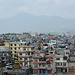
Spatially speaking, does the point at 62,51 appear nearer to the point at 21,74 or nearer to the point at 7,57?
the point at 7,57

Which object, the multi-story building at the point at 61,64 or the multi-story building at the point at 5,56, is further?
the multi-story building at the point at 5,56

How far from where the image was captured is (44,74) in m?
23.8

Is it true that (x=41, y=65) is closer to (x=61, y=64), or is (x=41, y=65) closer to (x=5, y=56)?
(x=61, y=64)

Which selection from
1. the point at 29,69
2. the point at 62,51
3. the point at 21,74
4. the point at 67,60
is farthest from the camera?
the point at 62,51

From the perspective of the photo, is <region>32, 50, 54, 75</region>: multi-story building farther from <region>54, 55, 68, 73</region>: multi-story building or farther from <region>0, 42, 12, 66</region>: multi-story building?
<region>0, 42, 12, 66</region>: multi-story building

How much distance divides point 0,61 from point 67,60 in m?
8.07

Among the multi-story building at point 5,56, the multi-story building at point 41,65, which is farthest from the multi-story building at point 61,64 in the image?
the multi-story building at point 5,56

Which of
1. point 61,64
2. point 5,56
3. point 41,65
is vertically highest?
point 5,56

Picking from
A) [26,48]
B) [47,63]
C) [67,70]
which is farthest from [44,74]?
[26,48]

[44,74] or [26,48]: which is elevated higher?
[26,48]

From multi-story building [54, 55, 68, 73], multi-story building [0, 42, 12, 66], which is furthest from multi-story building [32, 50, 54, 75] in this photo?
multi-story building [0, 42, 12, 66]

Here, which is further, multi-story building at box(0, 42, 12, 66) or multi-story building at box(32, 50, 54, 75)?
multi-story building at box(0, 42, 12, 66)

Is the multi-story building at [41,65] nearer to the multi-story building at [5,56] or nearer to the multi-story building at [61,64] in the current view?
the multi-story building at [61,64]

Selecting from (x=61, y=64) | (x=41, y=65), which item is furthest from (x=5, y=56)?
(x=61, y=64)
